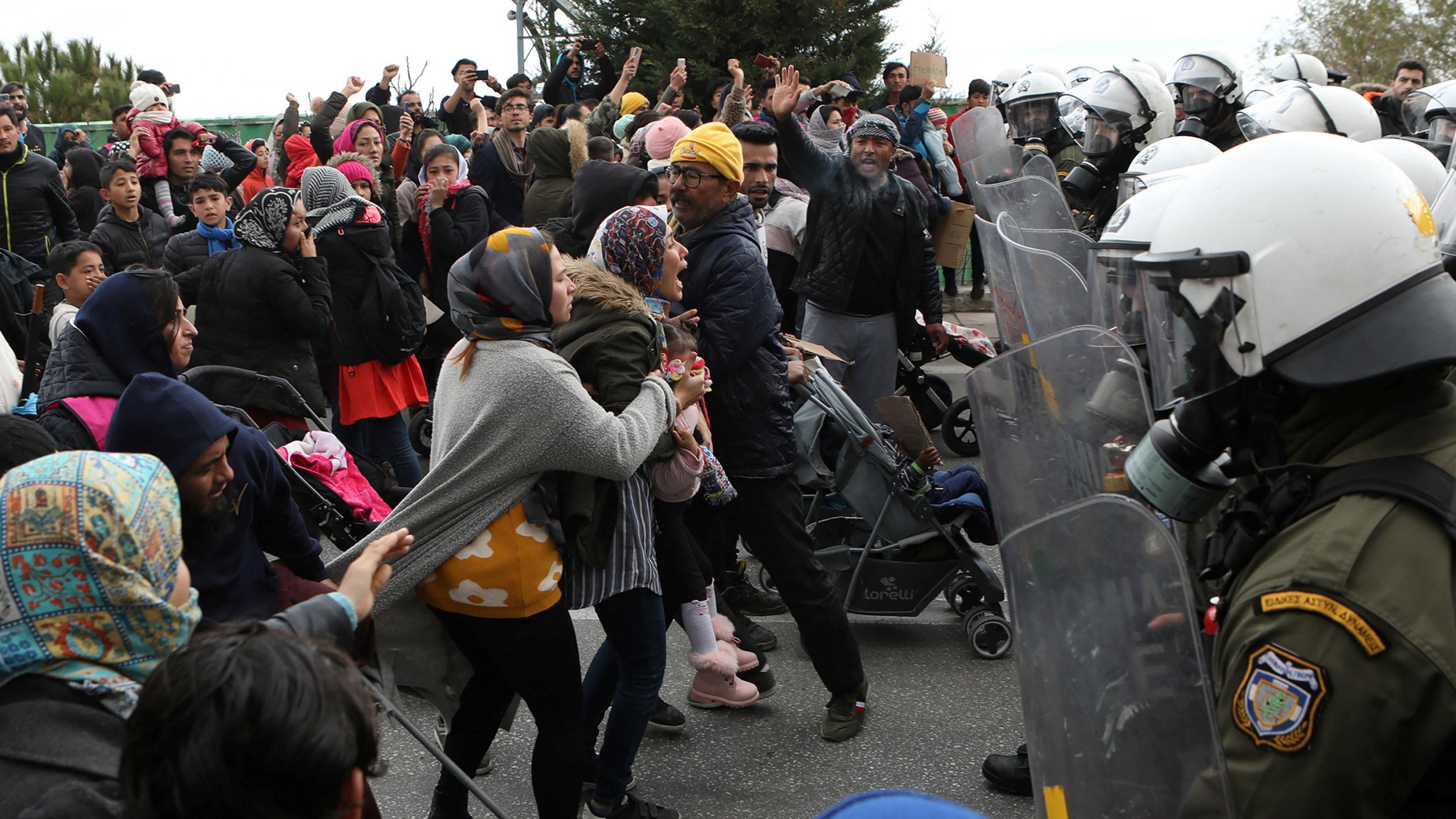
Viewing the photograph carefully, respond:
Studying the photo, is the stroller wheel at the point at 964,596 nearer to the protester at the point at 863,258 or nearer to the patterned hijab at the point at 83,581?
the protester at the point at 863,258

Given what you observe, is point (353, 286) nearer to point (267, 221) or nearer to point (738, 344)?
point (267, 221)

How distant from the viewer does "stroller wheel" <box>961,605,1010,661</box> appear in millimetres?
4488

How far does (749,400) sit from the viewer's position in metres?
3.84

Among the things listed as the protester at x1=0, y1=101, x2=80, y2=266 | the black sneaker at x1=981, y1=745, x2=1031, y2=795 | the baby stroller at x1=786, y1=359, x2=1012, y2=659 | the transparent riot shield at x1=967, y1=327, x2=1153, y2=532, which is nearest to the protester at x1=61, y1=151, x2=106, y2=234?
the protester at x1=0, y1=101, x2=80, y2=266

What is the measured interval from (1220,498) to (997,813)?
191 cm

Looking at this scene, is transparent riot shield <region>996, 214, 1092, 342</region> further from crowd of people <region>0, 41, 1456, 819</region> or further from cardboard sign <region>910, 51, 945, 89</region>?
cardboard sign <region>910, 51, 945, 89</region>

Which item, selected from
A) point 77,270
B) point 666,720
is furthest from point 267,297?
point 666,720

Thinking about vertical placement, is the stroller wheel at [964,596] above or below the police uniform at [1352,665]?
below

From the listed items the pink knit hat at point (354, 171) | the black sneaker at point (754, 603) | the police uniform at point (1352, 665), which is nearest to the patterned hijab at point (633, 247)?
the black sneaker at point (754, 603)

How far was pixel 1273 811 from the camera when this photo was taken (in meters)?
1.42

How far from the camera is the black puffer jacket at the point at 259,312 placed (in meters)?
5.10

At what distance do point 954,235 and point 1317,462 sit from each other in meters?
6.41

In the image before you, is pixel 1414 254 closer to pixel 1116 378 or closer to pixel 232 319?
pixel 1116 378

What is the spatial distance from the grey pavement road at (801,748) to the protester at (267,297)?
6.22ft
